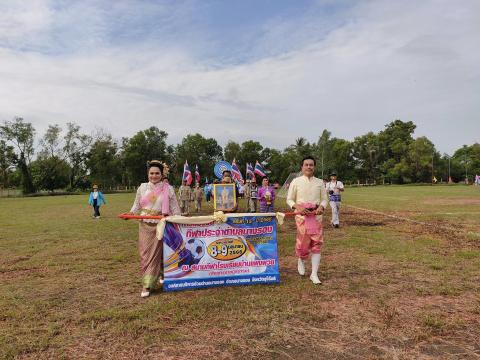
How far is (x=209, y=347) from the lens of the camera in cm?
377

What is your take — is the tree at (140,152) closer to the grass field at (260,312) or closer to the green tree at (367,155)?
the green tree at (367,155)

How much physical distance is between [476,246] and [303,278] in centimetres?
545

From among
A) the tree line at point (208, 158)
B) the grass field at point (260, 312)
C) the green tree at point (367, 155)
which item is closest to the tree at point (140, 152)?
the tree line at point (208, 158)

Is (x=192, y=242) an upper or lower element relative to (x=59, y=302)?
upper

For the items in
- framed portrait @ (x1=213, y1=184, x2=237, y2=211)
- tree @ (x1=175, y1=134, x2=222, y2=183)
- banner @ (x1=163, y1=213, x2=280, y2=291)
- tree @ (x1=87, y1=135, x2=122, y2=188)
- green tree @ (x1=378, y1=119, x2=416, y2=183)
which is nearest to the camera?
banner @ (x1=163, y1=213, x2=280, y2=291)

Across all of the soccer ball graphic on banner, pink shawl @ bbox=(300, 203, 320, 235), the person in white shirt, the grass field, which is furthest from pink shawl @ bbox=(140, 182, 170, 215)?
pink shawl @ bbox=(300, 203, 320, 235)

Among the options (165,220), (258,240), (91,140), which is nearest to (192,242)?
(165,220)

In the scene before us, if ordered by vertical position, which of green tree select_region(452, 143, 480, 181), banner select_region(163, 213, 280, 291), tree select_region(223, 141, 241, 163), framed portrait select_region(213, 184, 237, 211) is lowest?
banner select_region(163, 213, 280, 291)

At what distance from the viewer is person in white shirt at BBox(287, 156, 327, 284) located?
19.8 feet

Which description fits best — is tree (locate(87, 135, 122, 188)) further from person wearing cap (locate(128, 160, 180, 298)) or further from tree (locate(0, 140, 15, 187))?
person wearing cap (locate(128, 160, 180, 298))

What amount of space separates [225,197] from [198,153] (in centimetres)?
8578

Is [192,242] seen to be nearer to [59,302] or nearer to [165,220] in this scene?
[165,220]

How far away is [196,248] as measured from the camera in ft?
Answer: 18.8

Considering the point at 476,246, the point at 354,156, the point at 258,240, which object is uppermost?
the point at 354,156
